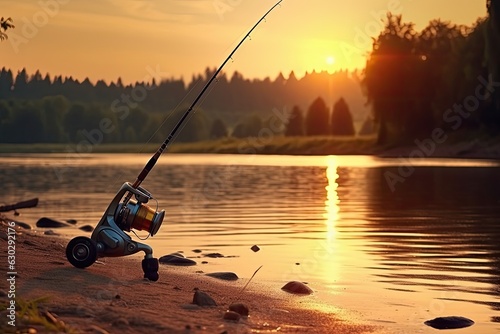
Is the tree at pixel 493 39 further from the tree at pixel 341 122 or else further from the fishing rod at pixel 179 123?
the tree at pixel 341 122

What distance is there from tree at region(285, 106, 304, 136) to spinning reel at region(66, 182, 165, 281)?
131940 mm

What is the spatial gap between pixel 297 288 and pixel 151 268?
2077 millimetres

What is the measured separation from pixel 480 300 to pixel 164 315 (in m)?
4.53

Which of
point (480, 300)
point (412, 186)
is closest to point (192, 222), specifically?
point (480, 300)

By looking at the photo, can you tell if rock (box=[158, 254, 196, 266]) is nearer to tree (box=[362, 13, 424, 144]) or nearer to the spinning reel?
the spinning reel

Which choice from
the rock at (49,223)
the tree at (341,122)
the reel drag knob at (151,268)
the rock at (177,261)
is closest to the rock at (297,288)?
the reel drag knob at (151,268)

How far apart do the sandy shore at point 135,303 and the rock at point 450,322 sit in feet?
2.56

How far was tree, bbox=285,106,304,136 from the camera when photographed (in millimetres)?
143375

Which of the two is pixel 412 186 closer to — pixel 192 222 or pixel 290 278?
pixel 192 222

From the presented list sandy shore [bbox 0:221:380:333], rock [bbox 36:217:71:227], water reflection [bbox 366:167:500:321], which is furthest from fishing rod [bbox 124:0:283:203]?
rock [bbox 36:217:71:227]

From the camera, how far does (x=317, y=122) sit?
142 metres

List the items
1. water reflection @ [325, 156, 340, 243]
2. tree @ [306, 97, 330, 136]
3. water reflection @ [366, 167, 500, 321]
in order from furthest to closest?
tree @ [306, 97, 330, 136] < water reflection @ [325, 156, 340, 243] < water reflection @ [366, 167, 500, 321]

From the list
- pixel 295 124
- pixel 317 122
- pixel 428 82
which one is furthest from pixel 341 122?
pixel 428 82

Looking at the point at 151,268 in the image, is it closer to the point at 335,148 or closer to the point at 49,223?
the point at 49,223
